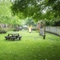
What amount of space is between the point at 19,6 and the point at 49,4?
2.41 meters

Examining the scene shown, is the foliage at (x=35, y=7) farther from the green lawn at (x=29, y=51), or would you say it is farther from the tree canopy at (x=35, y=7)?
the green lawn at (x=29, y=51)

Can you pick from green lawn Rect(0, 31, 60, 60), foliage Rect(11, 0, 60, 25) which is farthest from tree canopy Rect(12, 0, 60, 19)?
green lawn Rect(0, 31, 60, 60)

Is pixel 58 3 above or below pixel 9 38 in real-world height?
above

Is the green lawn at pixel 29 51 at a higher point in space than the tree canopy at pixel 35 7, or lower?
lower

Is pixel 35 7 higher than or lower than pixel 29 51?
higher

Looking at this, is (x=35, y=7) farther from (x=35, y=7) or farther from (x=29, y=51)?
(x=29, y=51)

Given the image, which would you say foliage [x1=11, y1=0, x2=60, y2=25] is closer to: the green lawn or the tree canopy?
the tree canopy

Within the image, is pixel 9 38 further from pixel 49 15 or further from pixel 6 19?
pixel 6 19

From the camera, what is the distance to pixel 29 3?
10.6m

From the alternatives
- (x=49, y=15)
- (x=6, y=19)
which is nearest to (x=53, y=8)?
(x=49, y=15)

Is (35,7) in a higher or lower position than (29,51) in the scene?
higher

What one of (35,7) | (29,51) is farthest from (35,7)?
(29,51)

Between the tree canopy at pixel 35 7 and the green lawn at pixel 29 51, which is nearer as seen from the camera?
the green lawn at pixel 29 51

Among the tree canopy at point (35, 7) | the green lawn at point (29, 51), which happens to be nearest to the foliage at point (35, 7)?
the tree canopy at point (35, 7)
